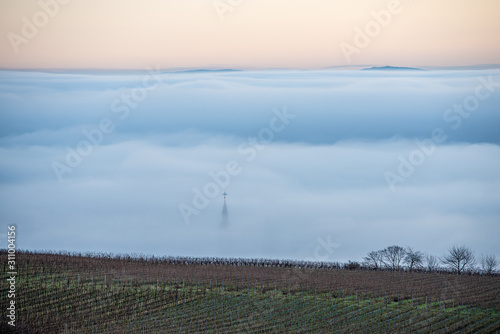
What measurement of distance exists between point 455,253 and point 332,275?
124ft

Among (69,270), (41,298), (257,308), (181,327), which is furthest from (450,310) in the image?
(69,270)

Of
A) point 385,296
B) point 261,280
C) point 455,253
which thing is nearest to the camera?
point 385,296

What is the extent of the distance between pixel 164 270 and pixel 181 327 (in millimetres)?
24196

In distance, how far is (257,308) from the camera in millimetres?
50344

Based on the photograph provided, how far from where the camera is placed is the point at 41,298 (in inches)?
2131

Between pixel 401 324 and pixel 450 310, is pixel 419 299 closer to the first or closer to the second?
pixel 450 310

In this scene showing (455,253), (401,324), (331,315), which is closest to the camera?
(401,324)

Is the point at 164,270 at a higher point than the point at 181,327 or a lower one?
higher

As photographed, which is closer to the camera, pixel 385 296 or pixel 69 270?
pixel 385 296

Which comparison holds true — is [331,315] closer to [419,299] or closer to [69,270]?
[419,299]

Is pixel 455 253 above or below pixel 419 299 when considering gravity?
above

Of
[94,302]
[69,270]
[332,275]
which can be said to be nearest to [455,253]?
[332,275]

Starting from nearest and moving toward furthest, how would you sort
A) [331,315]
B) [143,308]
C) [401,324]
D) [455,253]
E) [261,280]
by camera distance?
[401,324] → [331,315] → [143,308] → [261,280] → [455,253]

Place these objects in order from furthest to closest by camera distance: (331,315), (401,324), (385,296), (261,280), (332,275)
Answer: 1. (332,275)
2. (261,280)
3. (385,296)
4. (331,315)
5. (401,324)
